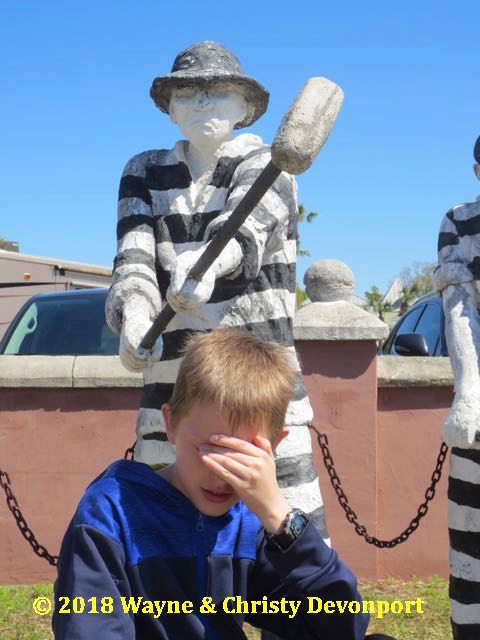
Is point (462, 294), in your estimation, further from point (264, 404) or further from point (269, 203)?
point (264, 404)

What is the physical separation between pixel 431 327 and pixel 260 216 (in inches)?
138

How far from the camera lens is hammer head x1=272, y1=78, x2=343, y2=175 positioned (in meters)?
2.34

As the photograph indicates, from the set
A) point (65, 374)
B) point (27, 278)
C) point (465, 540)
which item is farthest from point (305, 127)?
point (27, 278)

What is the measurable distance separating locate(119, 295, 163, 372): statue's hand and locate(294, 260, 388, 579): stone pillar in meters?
2.40

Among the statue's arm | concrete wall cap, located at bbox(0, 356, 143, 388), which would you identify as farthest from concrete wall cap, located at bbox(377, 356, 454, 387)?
the statue's arm

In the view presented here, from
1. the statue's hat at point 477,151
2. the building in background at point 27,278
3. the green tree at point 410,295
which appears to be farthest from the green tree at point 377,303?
the statue's hat at point 477,151

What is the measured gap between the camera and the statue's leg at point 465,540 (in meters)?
2.92

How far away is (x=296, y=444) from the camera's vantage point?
291 centimetres

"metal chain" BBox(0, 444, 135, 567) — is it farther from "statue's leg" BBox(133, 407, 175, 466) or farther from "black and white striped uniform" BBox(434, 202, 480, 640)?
"black and white striped uniform" BBox(434, 202, 480, 640)

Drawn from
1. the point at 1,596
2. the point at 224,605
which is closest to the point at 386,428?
the point at 1,596

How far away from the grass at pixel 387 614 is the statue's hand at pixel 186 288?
2.41 m

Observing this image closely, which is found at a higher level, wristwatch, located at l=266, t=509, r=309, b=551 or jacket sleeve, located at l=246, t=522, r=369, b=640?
wristwatch, located at l=266, t=509, r=309, b=551

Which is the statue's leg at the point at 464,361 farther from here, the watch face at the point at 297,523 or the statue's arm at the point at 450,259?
the watch face at the point at 297,523

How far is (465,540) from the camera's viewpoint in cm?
294
